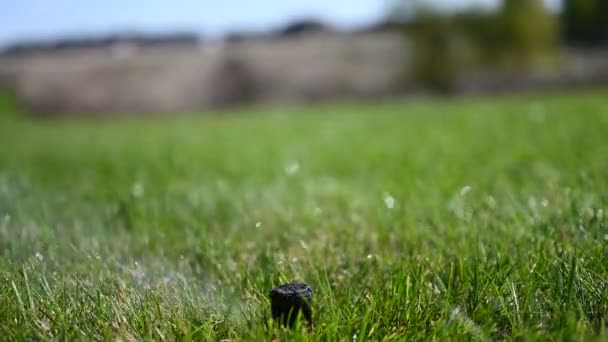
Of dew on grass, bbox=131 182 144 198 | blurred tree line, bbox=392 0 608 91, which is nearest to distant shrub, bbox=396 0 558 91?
blurred tree line, bbox=392 0 608 91

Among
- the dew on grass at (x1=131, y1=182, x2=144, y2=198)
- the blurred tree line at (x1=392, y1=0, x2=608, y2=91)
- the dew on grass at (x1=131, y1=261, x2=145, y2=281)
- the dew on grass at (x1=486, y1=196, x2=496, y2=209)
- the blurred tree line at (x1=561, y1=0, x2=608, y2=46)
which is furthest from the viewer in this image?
the blurred tree line at (x1=392, y1=0, x2=608, y2=91)

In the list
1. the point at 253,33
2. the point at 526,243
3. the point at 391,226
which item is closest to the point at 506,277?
the point at 526,243

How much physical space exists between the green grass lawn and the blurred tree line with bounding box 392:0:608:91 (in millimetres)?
21998

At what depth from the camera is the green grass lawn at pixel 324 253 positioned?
168 centimetres

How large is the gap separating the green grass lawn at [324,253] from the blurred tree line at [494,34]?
2200 cm

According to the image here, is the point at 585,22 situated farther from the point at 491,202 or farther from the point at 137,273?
the point at 137,273

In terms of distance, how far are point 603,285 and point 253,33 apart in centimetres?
4432

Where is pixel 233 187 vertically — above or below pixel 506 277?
below

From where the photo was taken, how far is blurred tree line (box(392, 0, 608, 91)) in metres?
24.6

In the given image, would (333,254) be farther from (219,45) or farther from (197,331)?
(219,45)

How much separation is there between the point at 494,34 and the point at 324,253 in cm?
2602

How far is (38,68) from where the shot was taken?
33.0m

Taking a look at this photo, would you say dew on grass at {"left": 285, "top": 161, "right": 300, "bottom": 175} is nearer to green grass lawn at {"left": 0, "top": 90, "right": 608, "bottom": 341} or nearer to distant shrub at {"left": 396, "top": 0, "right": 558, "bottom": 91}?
green grass lawn at {"left": 0, "top": 90, "right": 608, "bottom": 341}

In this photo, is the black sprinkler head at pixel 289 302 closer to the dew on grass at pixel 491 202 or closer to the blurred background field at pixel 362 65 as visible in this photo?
the dew on grass at pixel 491 202
